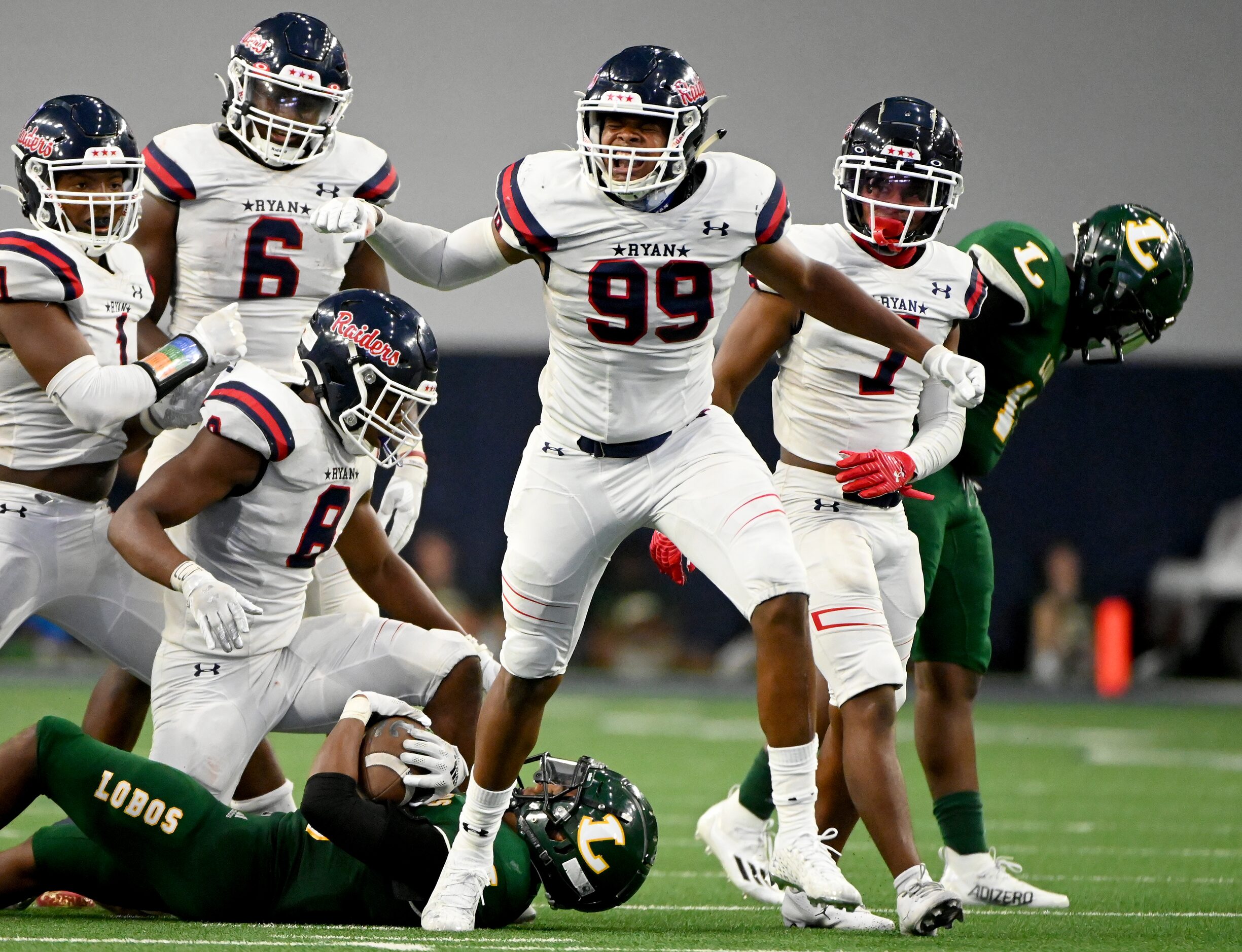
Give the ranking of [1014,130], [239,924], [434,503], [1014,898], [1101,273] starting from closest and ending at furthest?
[239,924] < [1014,898] < [1101,273] < [1014,130] < [434,503]

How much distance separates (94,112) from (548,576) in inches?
65.4

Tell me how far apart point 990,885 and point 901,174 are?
5.92ft

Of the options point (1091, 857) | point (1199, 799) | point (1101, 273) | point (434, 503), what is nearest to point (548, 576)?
point (1101, 273)

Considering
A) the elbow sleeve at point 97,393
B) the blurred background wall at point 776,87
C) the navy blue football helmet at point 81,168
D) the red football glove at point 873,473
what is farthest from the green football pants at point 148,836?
the blurred background wall at point 776,87

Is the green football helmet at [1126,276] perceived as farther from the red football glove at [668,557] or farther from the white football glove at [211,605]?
the white football glove at [211,605]

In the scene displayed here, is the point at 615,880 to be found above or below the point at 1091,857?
above

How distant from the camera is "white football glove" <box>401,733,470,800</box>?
3.54 m

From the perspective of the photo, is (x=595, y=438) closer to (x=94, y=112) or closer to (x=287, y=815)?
(x=287, y=815)

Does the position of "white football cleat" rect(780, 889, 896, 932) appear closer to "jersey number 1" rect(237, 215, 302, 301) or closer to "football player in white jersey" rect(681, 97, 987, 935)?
"football player in white jersey" rect(681, 97, 987, 935)

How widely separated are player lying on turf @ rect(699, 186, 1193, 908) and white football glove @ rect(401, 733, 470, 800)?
114 centimetres

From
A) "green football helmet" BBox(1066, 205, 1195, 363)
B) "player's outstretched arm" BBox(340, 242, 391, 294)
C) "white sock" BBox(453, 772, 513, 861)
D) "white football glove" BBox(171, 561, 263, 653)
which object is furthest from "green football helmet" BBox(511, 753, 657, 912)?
"green football helmet" BBox(1066, 205, 1195, 363)

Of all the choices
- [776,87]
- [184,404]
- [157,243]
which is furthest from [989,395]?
[776,87]

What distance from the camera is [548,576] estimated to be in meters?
3.57

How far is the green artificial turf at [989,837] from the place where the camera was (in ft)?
11.0
